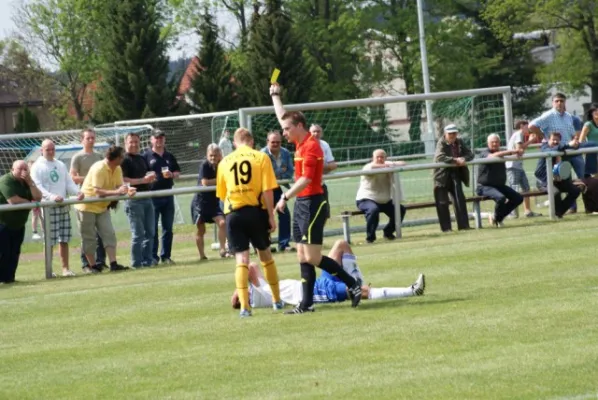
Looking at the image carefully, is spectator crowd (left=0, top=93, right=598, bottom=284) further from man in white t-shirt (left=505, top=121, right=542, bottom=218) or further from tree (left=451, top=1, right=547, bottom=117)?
tree (left=451, top=1, right=547, bottom=117)

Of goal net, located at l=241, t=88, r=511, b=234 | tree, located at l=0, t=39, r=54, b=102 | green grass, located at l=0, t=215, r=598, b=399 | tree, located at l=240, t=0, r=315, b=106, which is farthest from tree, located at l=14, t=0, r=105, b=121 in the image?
green grass, located at l=0, t=215, r=598, b=399

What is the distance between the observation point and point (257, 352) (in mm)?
10133

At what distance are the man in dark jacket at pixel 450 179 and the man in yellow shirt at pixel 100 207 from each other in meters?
5.16

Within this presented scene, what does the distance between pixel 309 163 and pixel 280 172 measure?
8.03m

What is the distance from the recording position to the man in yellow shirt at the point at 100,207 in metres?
19.0

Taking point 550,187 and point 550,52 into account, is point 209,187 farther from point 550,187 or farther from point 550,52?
point 550,52

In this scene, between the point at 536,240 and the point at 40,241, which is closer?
the point at 536,240

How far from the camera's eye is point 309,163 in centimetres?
1237

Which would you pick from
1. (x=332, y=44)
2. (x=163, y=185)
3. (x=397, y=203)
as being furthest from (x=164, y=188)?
(x=332, y=44)

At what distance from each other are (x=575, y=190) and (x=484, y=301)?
10.2 metres

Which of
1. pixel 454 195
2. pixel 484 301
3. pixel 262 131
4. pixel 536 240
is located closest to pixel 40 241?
pixel 262 131

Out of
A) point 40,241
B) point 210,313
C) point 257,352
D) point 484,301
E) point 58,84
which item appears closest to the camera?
point 257,352

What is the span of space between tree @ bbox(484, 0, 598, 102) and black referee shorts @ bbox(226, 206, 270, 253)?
5411 centimetres

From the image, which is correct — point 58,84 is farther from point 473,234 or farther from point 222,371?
point 222,371
